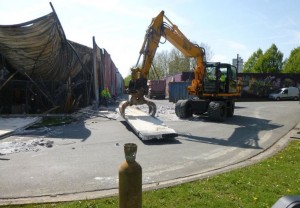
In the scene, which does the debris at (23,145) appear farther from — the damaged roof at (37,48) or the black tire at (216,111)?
the black tire at (216,111)

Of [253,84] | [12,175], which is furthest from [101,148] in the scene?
[253,84]

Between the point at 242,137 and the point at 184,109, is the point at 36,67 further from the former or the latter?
the point at 242,137

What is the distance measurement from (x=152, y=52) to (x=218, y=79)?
16.6 ft

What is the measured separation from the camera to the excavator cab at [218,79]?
18.2 m

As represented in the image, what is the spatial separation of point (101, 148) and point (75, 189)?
3.85 m

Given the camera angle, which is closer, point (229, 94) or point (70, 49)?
point (229, 94)

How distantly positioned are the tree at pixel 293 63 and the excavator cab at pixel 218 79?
150 ft

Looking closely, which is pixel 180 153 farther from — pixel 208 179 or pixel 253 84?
pixel 253 84

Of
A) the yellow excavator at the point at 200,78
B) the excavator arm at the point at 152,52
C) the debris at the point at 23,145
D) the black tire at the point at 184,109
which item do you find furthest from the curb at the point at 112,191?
the black tire at the point at 184,109

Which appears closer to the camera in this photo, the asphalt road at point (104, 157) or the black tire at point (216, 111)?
the asphalt road at point (104, 157)

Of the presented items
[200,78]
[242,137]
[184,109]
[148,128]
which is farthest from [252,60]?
[148,128]

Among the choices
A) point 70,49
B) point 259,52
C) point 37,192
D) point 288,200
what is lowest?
point 37,192

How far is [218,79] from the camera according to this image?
18297 millimetres

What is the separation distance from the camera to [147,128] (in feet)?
38.7
